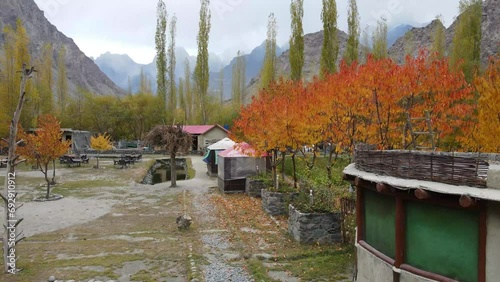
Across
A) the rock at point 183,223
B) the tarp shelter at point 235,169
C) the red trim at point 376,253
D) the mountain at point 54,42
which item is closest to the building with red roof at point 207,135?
the tarp shelter at point 235,169

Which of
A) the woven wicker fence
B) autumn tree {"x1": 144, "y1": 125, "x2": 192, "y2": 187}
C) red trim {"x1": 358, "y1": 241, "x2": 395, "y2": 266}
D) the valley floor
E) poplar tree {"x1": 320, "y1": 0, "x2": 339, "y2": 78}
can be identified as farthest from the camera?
poplar tree {"x1": 320, "y1": 0, "x2": 339, "y2": 78}

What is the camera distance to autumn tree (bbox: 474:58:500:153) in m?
12.2

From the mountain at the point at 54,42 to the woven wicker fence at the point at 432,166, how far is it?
5069 inches

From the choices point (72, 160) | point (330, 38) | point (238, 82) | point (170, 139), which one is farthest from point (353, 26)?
point (238, 82)

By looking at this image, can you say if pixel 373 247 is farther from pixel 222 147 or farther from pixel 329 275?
pixel 222 147

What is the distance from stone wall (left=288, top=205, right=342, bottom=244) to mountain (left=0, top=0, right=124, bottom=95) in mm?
124620

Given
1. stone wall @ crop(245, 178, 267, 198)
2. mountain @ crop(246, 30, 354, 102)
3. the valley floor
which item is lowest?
the valley floor

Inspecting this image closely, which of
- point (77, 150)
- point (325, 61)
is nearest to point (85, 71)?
point (77, 150)

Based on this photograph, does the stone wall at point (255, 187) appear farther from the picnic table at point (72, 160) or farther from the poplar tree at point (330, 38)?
the picnic table at point (72, 160)

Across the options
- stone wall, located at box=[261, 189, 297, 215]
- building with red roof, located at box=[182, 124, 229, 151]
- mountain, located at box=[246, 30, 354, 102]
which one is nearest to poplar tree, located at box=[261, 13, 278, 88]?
building with red roof, located at box=[182, 124, 229, 151]

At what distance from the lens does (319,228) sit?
36.4 ft

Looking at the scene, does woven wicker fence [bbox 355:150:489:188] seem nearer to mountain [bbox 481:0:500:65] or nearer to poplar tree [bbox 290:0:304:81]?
poplar tree [bbox 290:0:304:81]

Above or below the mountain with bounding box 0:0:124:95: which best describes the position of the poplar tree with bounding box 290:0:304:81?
below

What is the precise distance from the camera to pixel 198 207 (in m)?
17.1
